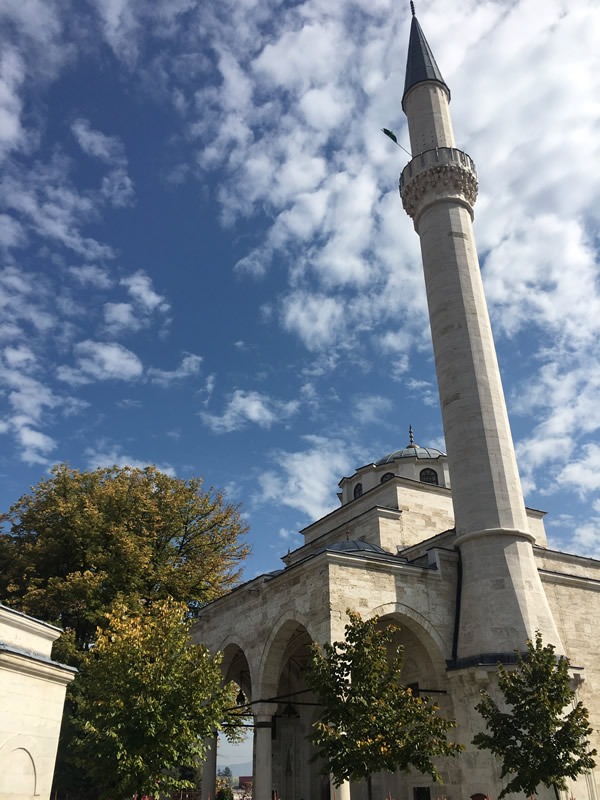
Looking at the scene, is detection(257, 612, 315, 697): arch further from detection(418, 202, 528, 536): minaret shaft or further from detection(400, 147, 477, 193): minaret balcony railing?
detection(400, 147, 477, 193): minaret balcony railing

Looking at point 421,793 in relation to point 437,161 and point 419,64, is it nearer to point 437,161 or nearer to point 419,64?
point 437,161

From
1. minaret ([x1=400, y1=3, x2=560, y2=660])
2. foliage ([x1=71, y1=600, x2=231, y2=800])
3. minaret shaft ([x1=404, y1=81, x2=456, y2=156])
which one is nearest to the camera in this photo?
foliage ([x1=71, y1=600, x2=231, y2=800])

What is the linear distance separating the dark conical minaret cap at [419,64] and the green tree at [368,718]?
2022 cm

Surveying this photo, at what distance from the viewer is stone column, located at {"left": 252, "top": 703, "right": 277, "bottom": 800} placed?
1500 cm

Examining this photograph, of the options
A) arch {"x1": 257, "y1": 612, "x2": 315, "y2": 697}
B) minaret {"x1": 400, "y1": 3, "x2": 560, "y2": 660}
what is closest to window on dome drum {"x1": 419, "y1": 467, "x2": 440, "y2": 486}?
minaret {"x1": 400, "y1": 3, "x2": 560, "y2": 660}

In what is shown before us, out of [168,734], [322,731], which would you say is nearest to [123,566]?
[168,734]

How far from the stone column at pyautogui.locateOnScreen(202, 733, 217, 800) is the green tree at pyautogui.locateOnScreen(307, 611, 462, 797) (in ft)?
24.8

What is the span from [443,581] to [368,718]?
5662mm

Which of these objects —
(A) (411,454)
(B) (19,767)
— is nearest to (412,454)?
(A) (411,454)

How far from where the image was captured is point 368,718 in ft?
38.3

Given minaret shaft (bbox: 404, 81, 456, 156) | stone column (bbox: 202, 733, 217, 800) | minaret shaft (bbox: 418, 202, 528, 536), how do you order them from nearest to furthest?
minaret shaft (bbox: 418, 202, 528, 536), stone column (bbox: 202, 733, 217, 800), minaret shaft (bbox: 404, 81, 456, 156)

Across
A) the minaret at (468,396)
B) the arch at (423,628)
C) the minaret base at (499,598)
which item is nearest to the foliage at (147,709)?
the arch at (423,628)

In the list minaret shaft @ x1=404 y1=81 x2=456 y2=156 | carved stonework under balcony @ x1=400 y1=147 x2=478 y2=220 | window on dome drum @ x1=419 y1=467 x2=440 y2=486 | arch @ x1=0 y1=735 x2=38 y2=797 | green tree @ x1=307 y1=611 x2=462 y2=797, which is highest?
minaret shaft @ x1=404 y1=81 x2=456 y2=156

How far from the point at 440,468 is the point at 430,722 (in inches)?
600
